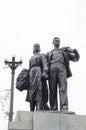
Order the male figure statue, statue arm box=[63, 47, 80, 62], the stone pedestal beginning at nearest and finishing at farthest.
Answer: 1. the stone pedestal
2. the male figure statue
3. statue arm box=[63, 47, 80, 62]

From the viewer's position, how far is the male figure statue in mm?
13820

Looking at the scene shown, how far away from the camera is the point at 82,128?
1289 centimetres

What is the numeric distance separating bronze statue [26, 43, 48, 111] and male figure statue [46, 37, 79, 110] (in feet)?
0.72

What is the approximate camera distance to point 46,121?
1278 cm

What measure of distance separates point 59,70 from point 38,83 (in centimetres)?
79

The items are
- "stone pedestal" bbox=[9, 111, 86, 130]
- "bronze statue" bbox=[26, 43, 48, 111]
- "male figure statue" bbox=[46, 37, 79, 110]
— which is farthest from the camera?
"male figure statue" bbox=[46, 37, 79, 110]

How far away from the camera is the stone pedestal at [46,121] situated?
41.6 feet

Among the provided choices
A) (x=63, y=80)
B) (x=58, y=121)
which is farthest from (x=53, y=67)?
(x=58, y=121)

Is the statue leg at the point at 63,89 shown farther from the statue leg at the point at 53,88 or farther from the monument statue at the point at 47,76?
the statue leg at the point at 53,88

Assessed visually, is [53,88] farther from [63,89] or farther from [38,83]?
[38,83]

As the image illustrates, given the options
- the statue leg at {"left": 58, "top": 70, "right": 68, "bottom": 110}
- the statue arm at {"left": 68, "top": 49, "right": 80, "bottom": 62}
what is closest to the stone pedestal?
the statue leg at {"left": 58, "top": 70, "right": 68, "bottom": 110}

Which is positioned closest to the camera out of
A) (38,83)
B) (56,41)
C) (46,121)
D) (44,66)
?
(46,121)

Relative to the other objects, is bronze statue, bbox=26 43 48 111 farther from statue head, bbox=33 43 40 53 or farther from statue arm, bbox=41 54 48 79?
statue head, bbox=33 43 40 53

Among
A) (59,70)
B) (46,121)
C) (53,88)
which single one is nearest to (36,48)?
(59,70)
